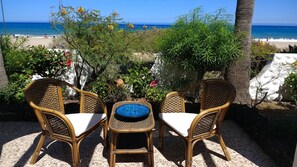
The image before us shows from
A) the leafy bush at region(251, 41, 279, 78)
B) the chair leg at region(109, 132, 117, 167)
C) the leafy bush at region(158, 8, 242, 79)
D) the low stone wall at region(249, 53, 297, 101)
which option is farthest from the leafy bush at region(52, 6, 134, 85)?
the leafy bush at region(251, 41, 279, 78)

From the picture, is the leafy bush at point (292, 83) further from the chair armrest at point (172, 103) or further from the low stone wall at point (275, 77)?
the chair armrest at point (172, 103)

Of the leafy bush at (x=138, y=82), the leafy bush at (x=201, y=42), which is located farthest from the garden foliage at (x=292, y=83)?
the leafy bush at (x=138, y=82)

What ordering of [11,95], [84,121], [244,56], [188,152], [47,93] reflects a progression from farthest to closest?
[244,56]
[11,95]
[47,93]
[84,121]
[188,152]

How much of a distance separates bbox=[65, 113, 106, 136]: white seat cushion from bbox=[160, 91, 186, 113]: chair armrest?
76 centimetres

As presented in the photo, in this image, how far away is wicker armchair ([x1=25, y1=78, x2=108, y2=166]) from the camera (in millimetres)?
2254

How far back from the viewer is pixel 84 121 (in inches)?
102

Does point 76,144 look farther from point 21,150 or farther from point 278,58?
point 278,58

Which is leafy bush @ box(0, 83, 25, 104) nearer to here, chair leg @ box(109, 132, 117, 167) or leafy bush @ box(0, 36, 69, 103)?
leafy bush @ box(0, 36, 69, 103)

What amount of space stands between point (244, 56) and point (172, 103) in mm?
→ 1870

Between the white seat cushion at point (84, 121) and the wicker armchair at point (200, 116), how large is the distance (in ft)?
2.47

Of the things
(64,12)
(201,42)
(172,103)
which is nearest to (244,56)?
(201,42)

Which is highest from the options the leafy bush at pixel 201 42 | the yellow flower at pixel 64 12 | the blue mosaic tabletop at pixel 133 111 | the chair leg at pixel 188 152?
the yellow flower at pixel 64 12

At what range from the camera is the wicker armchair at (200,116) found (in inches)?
90.7

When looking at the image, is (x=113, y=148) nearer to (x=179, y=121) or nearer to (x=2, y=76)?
(x=179, y=121)
